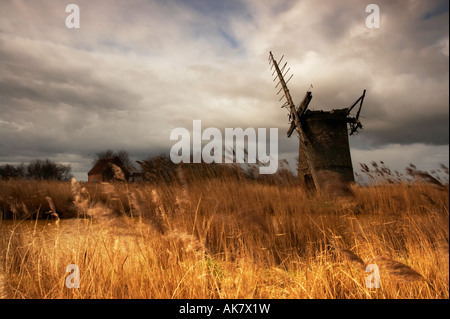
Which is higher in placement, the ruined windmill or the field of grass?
the ruined windmill

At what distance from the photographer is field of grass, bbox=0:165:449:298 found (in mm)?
1991

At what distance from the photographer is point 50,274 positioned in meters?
2.44

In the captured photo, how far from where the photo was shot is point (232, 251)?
3135 millimetres

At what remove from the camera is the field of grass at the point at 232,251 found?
6.53ft

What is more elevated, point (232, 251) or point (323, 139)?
point (323, 139)

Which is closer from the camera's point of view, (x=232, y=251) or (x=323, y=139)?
(x=232, y=251)

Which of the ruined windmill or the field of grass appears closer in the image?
the field of grass

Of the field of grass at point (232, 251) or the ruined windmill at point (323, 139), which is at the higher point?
the ruined windmill at point (323, 139)

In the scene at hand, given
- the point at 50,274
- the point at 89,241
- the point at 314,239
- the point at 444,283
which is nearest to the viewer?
the point at 444,283

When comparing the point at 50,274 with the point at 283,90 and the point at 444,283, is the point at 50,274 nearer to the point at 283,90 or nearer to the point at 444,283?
the point at 444,283

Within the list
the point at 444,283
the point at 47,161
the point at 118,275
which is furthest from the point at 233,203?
the point at 47,161

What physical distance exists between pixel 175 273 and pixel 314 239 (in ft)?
7.36

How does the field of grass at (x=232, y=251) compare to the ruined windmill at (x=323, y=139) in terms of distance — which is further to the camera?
the ruined windmill at (x=323, y=139)

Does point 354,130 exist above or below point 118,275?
above
